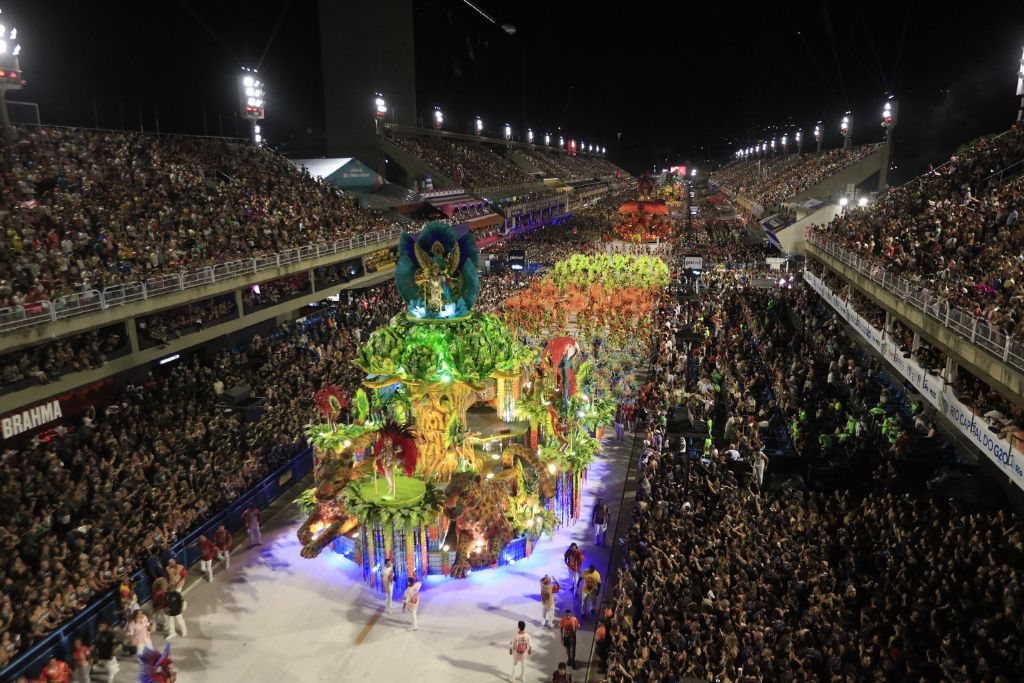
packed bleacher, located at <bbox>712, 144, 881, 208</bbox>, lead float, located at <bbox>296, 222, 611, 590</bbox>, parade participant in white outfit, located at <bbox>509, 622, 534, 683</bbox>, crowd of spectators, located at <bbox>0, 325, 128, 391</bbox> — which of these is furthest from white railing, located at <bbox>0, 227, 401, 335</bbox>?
packed bleacher, located at <bbox>712, 144, 881, 208</bbox>

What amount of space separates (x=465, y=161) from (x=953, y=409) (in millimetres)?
59624

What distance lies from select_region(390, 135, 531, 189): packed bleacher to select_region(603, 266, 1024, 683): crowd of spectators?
153 ft

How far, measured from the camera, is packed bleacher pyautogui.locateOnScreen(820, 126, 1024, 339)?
52.5ft

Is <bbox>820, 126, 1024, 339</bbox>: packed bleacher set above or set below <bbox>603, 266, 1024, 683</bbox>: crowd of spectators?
above

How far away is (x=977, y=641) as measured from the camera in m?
9.97

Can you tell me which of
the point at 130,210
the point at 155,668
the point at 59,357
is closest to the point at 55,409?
the point at 59,357

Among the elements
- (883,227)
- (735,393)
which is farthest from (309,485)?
(883,227)

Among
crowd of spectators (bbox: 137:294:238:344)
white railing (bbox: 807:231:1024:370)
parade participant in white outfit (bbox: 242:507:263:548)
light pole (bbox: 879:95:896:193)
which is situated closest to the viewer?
white railing (bbox: 807:231:1024:370)

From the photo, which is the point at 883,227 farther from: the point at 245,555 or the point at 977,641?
the point at 245,555

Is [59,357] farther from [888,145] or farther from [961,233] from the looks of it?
[888,145]

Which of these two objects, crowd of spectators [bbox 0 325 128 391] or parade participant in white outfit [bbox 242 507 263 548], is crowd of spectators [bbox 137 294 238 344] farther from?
parade participant in white outfit [bbox 242 507 263 548]

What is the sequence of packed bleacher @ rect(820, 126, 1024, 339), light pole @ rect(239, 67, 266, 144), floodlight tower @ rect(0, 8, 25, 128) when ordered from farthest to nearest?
light pole @ rect(239, 67, 266, 144), floodlight tower @ rect(0, 8, 25, 128), packed bleacher @ rect(820, 126, 1024, 339)

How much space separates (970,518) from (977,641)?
13.2 ft

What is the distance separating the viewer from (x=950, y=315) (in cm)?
1526
